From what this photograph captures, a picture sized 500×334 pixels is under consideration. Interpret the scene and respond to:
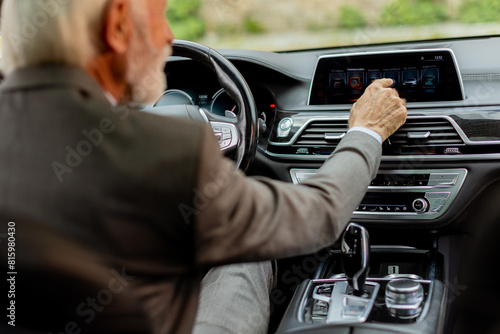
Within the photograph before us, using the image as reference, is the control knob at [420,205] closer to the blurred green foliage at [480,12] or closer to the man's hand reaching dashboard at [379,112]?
the man's hand reaching dashboard at [379,112]

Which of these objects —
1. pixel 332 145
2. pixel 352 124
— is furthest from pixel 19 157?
pixel 332 145

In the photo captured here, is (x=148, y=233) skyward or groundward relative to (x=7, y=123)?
groundward

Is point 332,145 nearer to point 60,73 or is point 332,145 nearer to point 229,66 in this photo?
point 229,66

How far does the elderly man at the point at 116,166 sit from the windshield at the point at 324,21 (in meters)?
1.13

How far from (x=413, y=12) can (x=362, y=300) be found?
4.80ft

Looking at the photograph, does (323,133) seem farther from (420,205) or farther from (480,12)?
(480,12)

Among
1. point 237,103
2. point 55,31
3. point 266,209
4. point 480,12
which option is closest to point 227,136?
point 237,103

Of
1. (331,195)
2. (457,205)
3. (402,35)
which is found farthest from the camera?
(402,35)

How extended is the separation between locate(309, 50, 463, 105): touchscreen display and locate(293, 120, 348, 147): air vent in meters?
0.10

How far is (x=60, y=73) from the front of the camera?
917 millimetres

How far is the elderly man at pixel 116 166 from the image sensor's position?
88 centimetres

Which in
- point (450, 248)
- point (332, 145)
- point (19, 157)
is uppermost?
point (19, 157)

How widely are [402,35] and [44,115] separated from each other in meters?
1.96

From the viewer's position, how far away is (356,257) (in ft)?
5.90
